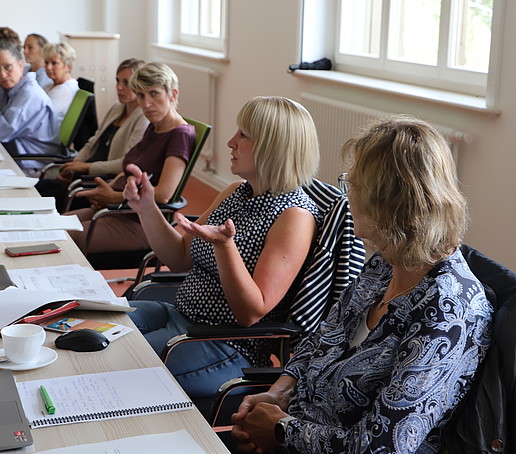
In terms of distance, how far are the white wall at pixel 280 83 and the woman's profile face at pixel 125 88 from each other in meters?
1.16

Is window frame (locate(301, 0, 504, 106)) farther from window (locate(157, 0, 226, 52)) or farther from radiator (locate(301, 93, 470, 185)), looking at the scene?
window (locate(157, 0, 226, 52))

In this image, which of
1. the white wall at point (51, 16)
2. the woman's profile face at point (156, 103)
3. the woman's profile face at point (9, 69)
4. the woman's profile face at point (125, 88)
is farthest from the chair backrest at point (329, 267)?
the white wall at point (51, 16)

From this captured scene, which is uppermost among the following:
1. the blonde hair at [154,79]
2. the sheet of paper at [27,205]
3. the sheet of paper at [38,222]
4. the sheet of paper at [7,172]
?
the blonde hair at [154,79]

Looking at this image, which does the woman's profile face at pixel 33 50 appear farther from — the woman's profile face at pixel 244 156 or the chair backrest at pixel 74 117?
the woman's profile face at pixel 244 156

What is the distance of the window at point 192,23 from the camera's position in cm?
744

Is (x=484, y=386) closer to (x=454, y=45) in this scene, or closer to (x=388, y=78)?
(x=454, y=45)

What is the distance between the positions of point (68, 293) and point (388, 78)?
299cm

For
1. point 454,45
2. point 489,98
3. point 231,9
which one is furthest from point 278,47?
point 489,98

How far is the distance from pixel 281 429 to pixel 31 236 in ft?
4.28

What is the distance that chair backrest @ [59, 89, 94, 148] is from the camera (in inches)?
201

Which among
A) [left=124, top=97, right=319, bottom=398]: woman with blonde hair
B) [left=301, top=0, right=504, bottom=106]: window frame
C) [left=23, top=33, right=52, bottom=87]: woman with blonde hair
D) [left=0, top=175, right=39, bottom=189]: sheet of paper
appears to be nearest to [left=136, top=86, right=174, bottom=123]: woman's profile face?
[left=0, top=175, right=39, bottom=189]: sheet of paper

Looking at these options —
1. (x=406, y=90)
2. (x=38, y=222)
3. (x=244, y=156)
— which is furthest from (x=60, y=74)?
(x=244, y=156)

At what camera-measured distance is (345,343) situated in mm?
1718

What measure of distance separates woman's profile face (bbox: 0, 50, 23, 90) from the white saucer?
12.5ft
